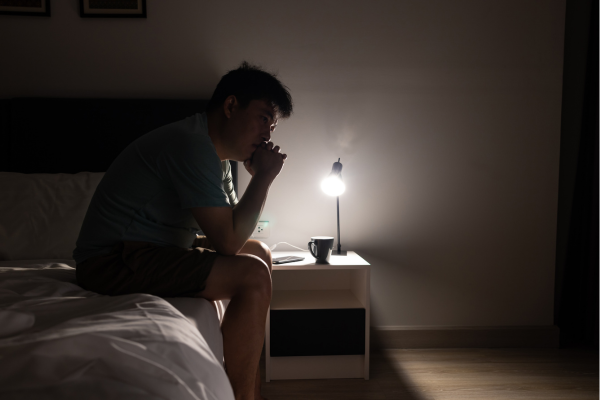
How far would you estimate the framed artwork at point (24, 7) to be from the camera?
1.98 metres

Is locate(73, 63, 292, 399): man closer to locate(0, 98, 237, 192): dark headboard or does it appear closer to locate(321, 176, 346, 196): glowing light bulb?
locate(321, 176, 346, 196): glowing light bulb

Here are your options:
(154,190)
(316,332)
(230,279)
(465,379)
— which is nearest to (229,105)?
(154,190)

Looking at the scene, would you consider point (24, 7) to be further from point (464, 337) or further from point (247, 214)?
point (464, 337)

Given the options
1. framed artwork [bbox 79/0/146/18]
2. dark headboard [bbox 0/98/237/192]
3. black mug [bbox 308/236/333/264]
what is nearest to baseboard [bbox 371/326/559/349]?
black mug [bbox 308/236/333/264]

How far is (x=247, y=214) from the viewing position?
1.16 metres

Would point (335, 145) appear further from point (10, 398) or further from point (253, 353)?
point (10, 398)

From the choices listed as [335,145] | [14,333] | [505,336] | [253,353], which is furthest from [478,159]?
[14,333]

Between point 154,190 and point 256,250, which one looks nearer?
point 154,190

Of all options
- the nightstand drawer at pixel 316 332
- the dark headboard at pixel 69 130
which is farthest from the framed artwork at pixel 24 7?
the nightstand drawer at pixel 316 332

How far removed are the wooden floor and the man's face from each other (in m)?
0.98

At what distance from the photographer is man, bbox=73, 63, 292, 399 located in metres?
1.07

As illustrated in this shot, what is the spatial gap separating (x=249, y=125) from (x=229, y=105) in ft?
0.28

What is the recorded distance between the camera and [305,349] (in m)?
1.71

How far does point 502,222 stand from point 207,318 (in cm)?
174
